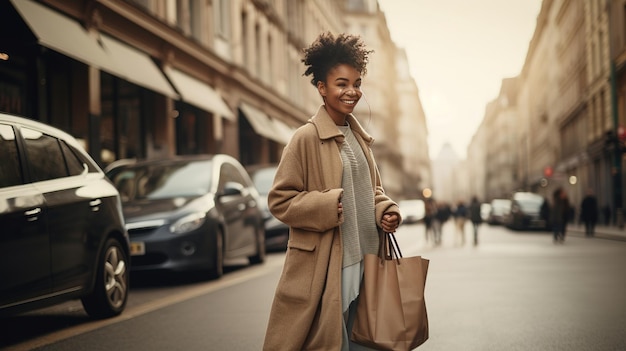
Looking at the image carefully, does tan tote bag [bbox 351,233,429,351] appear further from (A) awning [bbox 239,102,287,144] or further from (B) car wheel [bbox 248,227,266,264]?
(A) awning [bbox 239,102,287,144]

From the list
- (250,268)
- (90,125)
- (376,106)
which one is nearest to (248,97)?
(90,125)

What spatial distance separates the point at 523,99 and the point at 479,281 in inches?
3567

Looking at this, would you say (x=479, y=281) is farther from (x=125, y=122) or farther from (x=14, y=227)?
(x=125, y=122)

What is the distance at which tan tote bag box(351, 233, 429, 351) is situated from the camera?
3.65 meters

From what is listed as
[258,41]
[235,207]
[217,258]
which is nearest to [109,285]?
[217,258]

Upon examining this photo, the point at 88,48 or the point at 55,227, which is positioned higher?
the point at 88,48

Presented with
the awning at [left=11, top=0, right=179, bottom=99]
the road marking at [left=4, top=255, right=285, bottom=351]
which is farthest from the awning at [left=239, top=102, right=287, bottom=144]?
the road marking at [left=4, top=255, right=285, bottom=351]

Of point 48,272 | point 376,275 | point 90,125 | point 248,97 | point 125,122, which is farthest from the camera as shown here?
point 248,97

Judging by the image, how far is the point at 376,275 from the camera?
3.72m

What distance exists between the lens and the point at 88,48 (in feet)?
56.4

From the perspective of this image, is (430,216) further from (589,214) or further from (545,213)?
(545,213)

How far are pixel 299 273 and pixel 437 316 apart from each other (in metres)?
4.66

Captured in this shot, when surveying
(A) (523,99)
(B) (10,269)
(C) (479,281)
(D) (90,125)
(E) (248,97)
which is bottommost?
(C) (479,281)

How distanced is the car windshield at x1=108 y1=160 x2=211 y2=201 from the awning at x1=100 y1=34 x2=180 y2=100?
5354mm
